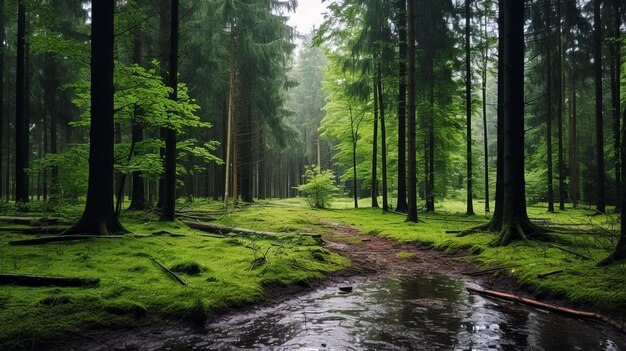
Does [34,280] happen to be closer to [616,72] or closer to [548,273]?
[548,273]

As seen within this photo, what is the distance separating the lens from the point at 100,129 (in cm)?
739

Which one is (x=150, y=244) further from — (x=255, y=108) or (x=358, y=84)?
(x=255, y=108)

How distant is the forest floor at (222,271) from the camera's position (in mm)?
3820

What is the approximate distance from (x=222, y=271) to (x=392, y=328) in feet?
10.6

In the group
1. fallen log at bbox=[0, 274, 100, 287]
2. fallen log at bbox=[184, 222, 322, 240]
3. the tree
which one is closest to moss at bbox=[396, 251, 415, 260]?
fallen log at bbox=[184, 222, 322, 240]

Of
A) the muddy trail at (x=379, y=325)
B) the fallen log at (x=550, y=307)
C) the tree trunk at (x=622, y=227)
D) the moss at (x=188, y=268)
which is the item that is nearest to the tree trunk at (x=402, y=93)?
the muddy trail at (x=379, y=325)

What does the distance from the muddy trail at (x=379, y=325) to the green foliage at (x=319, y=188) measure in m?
14.9

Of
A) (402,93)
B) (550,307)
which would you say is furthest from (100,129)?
(402,93)

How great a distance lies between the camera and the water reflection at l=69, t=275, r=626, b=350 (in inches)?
139

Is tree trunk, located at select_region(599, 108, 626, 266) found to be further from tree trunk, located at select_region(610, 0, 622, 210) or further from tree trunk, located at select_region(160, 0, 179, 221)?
tree trunk, located at select_region(610, 0, 622, 210)

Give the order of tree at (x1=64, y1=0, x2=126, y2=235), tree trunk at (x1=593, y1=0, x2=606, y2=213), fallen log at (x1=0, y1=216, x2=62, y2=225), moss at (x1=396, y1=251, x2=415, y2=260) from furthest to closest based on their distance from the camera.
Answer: tree trunk at (x1=593, y1=0, x2=606, y2=213), fallen log at (x1=0, y1=216, x2=62, y2=225), moss at (x1=396, y1=251, x2=415, y2=260), tree at (x1=64, y1=0, x2=126, y2=235)

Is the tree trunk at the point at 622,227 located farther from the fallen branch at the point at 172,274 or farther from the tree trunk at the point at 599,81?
the tree trunk at the point at 599,81

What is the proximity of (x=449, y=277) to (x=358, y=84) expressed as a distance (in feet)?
47.3

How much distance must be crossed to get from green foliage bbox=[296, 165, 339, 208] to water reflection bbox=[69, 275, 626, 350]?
15.9 meters
